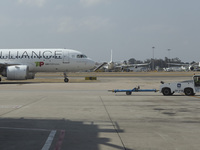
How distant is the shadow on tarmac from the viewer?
6.87m

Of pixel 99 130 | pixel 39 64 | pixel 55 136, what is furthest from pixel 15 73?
pixel 55 136

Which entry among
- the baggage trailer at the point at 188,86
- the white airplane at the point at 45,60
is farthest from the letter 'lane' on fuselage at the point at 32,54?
the baggage trailer at the point at 188,86

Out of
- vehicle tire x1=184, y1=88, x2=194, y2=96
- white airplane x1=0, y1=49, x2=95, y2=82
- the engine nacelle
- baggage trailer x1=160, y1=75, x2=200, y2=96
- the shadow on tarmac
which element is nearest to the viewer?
the shadow on tarmac

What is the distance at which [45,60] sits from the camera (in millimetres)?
37688

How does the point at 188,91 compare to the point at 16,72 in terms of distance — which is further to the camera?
the point at 16,72

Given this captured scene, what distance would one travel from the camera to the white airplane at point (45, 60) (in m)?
37.7

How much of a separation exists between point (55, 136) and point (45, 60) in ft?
101

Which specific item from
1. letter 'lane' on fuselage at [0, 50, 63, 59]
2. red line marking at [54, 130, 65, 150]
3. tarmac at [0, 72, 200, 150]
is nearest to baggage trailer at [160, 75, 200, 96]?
tarmac at [0, 72, 200, 150]

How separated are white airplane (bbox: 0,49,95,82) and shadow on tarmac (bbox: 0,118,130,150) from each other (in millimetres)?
27468

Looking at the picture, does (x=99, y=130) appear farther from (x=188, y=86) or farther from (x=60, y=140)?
(x=188, y=86)

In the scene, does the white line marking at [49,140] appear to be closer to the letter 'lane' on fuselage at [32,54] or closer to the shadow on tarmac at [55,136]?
the shadow on tarmac at [55,136]

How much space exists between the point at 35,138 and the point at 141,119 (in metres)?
4.83

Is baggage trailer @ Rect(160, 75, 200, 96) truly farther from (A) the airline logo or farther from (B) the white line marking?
(A) the airline logo

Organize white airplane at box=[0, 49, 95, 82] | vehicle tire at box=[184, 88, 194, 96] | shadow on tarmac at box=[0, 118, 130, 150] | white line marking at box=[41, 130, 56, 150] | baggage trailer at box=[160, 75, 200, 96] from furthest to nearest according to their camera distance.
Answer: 1. white airplane at box=[0, 49, 95, 82]
2. vehicle tire at box=[184, 88, 194, 96]
3. baggage trailer at box=[160, 75, 200, 96]
4. shadow on tarmac at box=[0, 118, 130, 150]
5. white line marking at box=[41, 130, 56, 150]
